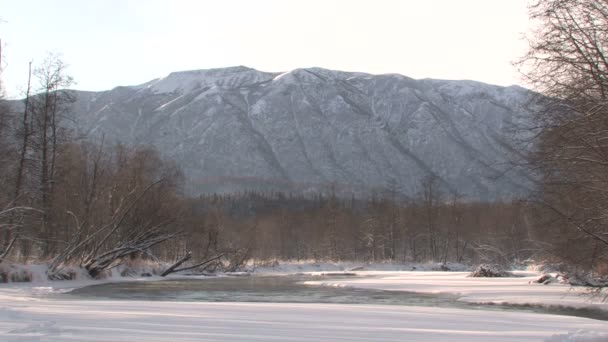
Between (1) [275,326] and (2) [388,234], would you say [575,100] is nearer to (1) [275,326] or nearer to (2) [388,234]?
(1) [275,326]

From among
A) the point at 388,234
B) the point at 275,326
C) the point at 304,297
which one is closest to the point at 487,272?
the point at 304,297

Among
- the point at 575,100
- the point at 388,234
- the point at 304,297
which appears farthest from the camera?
the point at 388,234

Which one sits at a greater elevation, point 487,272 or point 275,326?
point 275,326

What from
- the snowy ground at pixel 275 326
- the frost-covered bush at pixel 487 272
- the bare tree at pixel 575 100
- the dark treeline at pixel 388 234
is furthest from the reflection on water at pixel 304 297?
the dark treeline at pixel 388 234

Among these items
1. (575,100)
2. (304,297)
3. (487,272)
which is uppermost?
(575,100)

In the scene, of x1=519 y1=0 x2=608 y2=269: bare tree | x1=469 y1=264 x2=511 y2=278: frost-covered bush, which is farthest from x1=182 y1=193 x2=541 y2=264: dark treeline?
x1=519 y1=0 x2=608 y2=269: bare tree

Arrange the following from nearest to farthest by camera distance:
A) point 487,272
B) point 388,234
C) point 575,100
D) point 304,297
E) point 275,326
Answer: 1. point 275,326
2. point 575,100
3. point 304,297
4. point 487,272
5. point 388,234

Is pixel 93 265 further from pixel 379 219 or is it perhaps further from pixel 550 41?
pixel 379 219

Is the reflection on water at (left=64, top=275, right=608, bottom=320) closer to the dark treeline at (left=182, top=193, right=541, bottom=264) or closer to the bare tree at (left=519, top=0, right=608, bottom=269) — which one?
the bare tree at (left=519, top=0, right=608, bottom=269)

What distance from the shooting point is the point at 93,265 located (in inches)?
1077

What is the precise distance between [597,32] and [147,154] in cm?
3917

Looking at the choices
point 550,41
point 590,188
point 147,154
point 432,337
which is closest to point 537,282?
point 590,188

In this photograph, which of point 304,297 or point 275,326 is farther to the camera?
point 304,297

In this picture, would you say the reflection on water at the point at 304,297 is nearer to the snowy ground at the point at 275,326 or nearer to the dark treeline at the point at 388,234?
the snowy ground at the point at 275,326
